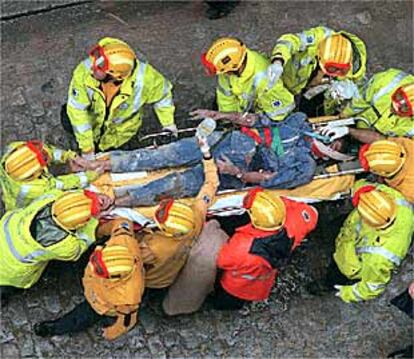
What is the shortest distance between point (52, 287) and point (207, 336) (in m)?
1.29

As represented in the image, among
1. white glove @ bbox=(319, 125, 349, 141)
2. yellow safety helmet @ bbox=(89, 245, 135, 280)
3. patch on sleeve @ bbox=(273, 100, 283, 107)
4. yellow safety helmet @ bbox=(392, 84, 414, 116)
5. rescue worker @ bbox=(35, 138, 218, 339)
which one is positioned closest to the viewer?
yellow safety helmet @ bbox=(89, 245, 135, 280)

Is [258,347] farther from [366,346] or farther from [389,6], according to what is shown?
[389,6]

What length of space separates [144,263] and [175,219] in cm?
51

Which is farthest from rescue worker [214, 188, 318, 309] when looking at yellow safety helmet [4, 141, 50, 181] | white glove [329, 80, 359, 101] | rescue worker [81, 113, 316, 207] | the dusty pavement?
yellow safety helmet [4, 141, 50, 181]

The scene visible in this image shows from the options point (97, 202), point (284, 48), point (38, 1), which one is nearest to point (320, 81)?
point (284, 48)

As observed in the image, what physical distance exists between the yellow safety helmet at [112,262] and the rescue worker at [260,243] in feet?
2.35

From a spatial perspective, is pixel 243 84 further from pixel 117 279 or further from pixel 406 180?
pixel 117 279

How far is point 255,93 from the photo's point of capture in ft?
23.1

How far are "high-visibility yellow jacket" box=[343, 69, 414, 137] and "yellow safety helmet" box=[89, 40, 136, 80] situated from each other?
1.80 metres

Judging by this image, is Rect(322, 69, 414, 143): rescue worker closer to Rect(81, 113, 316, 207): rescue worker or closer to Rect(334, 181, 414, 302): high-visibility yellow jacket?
Rect(81, 113, 316, 207): rescue worker

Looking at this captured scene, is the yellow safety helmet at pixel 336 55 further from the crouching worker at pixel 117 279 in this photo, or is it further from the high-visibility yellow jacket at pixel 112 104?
the crouching worker at pixel 117 279

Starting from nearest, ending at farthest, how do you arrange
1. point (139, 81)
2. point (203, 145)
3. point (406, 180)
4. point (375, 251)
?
point (375, 251) → point (406, 180) → point (139, 81) → point (203, 145)

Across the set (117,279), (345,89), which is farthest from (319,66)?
(117,279)

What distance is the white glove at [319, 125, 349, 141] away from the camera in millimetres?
7152
